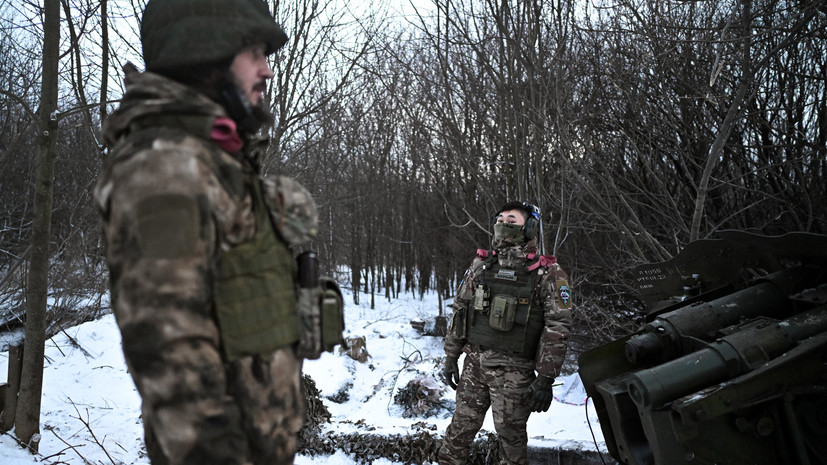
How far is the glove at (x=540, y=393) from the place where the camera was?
3.50 meters

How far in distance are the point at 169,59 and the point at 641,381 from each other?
7.59 ft

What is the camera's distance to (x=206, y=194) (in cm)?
132

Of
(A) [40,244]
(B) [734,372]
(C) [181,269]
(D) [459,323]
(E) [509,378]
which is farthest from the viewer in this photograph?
(A) [40,244]

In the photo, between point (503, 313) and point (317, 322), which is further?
point (503, 313)

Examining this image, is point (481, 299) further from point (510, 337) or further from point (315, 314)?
point (315, 314)

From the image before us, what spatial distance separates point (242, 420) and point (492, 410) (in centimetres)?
263

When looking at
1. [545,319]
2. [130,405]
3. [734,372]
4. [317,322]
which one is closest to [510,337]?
[545,319]

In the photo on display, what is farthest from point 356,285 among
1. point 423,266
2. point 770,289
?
point 770,289

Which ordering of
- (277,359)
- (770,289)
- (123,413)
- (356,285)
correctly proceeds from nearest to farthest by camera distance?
1. (277,359)
2. (770,289)
3. (123,413)
4. (356,285)

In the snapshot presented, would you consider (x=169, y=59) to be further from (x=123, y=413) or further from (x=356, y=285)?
(x=356, y=285)

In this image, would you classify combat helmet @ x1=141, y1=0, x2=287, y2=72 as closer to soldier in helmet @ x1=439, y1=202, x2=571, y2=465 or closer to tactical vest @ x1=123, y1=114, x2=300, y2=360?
tactical vest @ x1=123, y1=114, x2=300, y2=360

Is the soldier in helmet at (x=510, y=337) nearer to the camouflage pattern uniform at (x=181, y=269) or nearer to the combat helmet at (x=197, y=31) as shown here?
the camouflage pattern uniform at (x=181, y=269)

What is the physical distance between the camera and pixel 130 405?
555cm

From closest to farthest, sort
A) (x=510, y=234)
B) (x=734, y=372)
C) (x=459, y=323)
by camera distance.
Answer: (x=734, y=372)
(x=510, y=234)
(x=459, y=323)
